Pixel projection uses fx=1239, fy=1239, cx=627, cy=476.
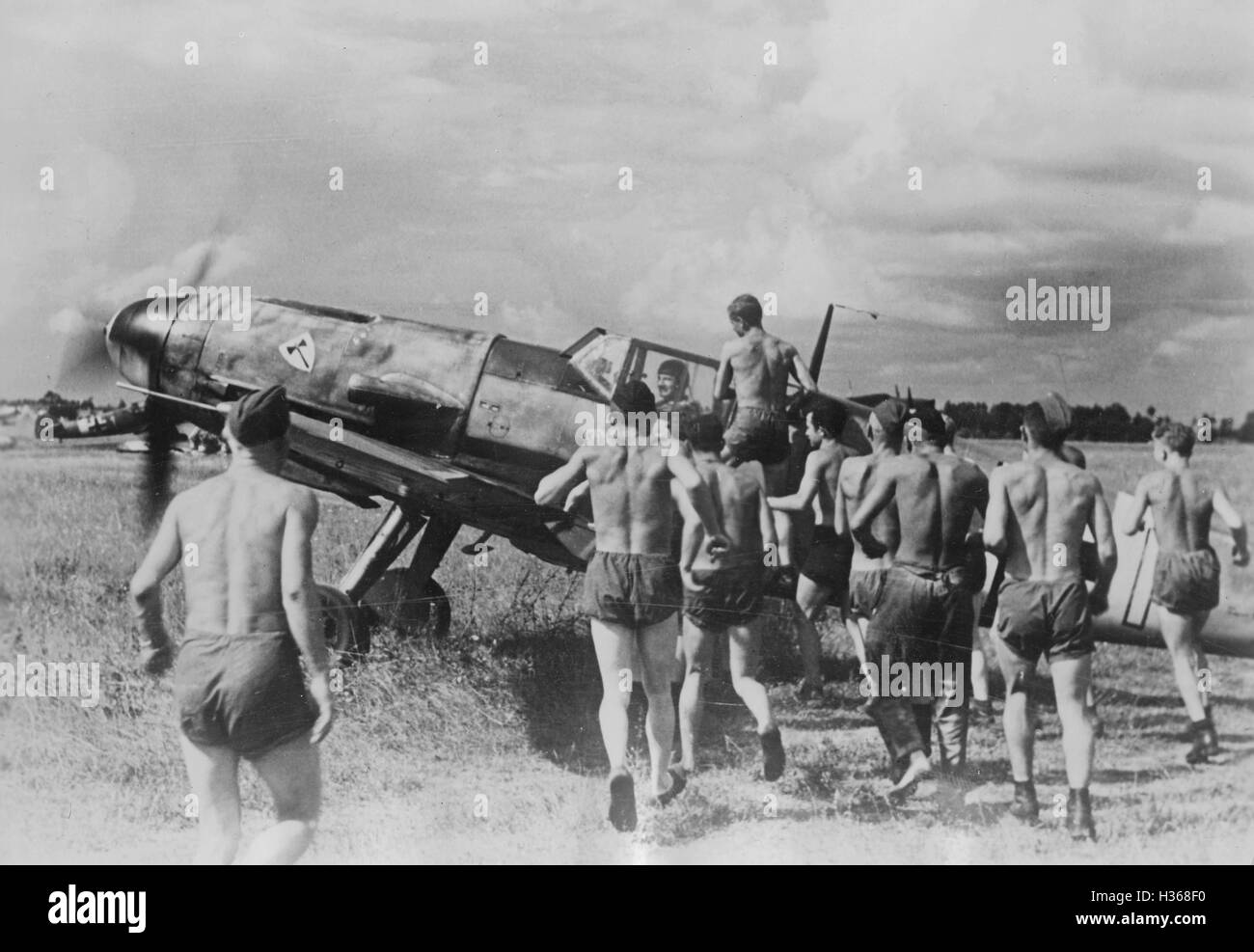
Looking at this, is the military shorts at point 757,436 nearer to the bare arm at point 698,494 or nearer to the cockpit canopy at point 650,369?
the cockpit canopy at point 650,369

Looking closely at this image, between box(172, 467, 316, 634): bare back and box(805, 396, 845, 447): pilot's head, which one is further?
box(805, 396, 845, 447): pilot's head

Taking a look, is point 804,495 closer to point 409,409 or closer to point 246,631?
point 409,409

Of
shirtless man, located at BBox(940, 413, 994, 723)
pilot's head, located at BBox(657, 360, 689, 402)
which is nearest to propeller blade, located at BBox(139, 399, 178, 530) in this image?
pilot's head, located at BBox(657, 360, 689, 402)

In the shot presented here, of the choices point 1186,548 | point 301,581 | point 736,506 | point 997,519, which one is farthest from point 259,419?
point 1186,548

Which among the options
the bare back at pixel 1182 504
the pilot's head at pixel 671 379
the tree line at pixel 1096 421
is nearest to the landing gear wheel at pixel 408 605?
the pilot's head at pixel 671 379

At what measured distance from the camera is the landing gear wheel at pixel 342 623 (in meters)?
6.31

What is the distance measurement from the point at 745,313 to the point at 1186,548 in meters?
2.48

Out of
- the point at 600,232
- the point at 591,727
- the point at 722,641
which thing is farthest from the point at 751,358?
the point at 591,727

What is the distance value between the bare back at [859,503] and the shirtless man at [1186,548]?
1223 millimetres

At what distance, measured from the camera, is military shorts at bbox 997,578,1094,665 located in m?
5.86

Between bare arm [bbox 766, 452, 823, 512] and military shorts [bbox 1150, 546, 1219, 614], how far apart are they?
1748 millimetres

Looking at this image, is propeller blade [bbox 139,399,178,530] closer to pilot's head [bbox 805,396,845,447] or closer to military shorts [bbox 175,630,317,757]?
military shorts [bbox 175,630,317,757]

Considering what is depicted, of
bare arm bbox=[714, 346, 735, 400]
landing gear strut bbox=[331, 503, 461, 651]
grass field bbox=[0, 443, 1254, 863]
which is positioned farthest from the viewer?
landing gear strut bbox=[331, 503, 461, 651]

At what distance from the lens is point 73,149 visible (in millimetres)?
6379
